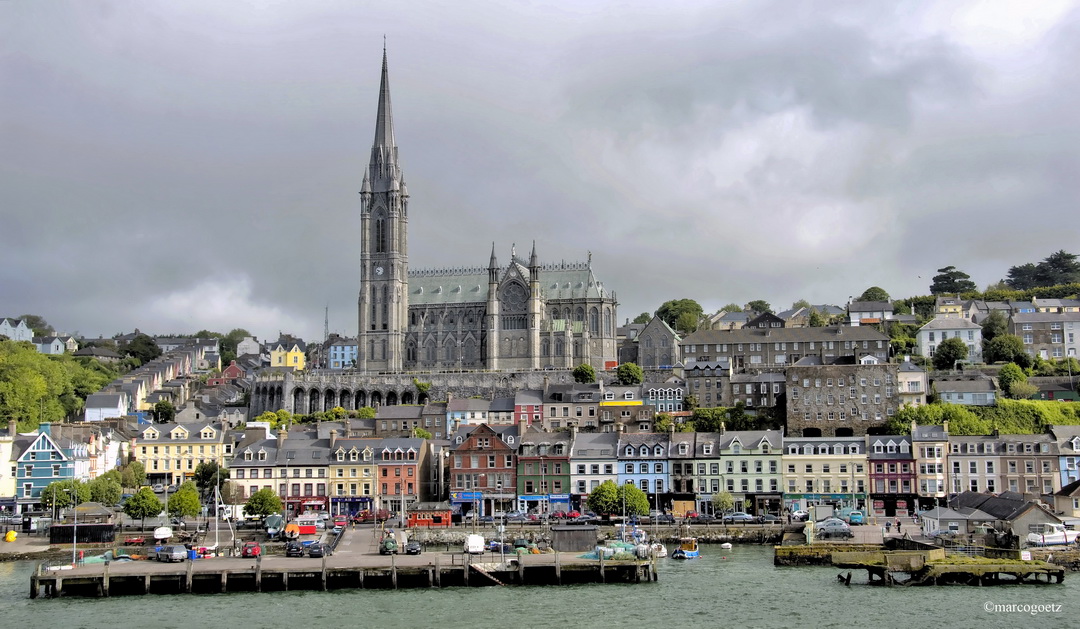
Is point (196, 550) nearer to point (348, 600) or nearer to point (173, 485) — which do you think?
point (348, 600)

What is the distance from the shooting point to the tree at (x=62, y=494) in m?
78.2

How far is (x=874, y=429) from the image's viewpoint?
300ft

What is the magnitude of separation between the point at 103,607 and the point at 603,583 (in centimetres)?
2246

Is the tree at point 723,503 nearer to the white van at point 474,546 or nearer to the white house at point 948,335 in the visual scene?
the white van at point 474,546

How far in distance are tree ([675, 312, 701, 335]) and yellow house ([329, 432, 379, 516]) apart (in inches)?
3355

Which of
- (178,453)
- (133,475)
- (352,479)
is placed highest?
(178,453)

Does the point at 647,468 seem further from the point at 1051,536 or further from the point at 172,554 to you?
the point at 172,554

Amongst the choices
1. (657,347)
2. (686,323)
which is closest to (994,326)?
(657,347)

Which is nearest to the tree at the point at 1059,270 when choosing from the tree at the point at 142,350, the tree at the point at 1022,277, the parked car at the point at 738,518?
the tree at the point at 1022,277

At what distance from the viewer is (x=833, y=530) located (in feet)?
219

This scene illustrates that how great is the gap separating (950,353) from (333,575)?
75.6 metres

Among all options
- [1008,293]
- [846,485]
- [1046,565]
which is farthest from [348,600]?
[1008,293]

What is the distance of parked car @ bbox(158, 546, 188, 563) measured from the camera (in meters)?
60.1

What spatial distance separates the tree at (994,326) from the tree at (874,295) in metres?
32.8
